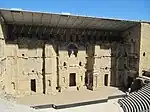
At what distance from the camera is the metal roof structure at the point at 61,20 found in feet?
49.6

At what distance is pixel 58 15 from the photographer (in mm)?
15898

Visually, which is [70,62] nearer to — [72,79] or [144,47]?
[72,79]

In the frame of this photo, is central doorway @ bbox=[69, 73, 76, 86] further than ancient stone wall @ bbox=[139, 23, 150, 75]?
Yes

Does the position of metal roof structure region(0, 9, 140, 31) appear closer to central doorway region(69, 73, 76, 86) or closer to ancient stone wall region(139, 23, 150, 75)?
ancient stone wall region(139, 23, 150, 75)

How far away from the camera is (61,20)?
17.1 metres

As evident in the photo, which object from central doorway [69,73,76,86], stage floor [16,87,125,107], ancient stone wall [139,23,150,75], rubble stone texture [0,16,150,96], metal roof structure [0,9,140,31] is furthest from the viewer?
central doorway [69,73,76,86]

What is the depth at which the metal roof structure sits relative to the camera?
1511 centimetres

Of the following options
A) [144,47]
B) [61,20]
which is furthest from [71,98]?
[144,47]

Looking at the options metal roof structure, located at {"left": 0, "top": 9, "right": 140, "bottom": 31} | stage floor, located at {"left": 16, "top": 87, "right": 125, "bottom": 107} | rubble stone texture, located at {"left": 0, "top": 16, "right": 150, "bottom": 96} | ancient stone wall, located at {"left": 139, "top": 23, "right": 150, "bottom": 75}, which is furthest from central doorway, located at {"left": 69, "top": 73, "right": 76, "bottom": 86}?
ancient stone wall, located at {"left": 139, "top": 23, "right": 150, "bottom": 75}

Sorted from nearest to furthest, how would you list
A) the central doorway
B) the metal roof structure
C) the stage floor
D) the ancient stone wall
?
1. the metal roof structure
2. the stage floor
3. the ancient stone wall
4. the central doorway

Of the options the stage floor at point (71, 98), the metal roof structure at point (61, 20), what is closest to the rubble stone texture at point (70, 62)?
the stage floor at point (71, 98)

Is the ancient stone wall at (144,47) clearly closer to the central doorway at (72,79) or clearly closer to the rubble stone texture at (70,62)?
the rubble stone texture at (70,62)

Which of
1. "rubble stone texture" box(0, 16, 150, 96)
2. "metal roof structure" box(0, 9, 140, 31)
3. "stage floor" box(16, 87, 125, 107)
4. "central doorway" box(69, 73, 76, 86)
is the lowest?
"stage floor" box(16, 87, 125, 107)

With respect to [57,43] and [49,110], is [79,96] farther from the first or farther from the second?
[57,43]
